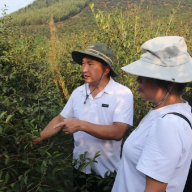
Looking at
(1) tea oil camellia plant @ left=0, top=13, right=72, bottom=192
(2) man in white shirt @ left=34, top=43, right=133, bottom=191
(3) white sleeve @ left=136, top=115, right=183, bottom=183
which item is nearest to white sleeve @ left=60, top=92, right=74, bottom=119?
(2) man in white shirt @ left=34, top=43, right=133, bottom=191

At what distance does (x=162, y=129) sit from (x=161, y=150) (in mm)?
86

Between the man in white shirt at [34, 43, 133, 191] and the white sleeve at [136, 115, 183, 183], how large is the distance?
2.37 ft

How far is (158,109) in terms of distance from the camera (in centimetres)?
117

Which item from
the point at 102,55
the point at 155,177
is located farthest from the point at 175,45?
the point at 102,55

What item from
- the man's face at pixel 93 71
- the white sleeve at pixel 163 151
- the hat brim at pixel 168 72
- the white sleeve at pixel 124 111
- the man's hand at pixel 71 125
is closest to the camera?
the white sleeve at pixel 163 151

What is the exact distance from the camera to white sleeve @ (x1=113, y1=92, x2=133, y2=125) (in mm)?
1789

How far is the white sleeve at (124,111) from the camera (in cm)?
179

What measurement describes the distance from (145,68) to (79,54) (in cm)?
108

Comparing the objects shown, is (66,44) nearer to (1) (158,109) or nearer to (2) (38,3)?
(1) (158,109)

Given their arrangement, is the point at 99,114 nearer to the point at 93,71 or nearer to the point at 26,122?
the point at 93,71

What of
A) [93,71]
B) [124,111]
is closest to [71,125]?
[124,111]

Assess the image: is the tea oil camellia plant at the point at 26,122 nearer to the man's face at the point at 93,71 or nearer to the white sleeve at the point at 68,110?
the white sleeve at the point at 68,110

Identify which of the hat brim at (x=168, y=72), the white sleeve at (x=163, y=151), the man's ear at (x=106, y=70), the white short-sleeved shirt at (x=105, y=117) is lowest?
the white short-sleeved shirt at (x=105, y=117)

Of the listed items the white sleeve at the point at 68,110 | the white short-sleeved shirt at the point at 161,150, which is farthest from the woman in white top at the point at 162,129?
the white sleeve at the point at 68,110
